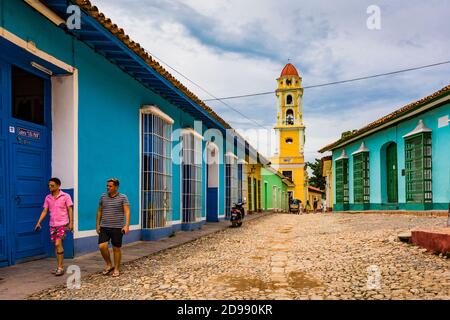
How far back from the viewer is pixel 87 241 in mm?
7125

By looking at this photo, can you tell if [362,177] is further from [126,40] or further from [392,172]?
[126,40]

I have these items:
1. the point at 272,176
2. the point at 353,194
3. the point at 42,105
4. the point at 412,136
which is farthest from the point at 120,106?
the point at 272,176

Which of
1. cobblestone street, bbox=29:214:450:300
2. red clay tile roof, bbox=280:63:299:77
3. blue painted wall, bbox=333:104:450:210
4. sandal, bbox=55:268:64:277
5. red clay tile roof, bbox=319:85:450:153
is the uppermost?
red clay tile roof, bbox=280:63:299:77

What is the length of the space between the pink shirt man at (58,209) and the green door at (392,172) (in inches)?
546

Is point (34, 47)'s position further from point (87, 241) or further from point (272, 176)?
point (272, 176)

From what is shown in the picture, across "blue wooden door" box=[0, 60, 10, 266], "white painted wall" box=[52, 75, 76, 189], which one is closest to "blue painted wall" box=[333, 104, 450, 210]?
"white painted wall" box=[52, 75, 76, 189]

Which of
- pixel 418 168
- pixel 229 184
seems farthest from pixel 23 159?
pixel 229 184

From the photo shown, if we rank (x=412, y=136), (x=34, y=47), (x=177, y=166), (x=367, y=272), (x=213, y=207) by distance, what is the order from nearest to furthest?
(x=367, y=272) < (x=34, y=47) < (x=177, y=166) < (x=412, y=136) < (x=213, y=207)

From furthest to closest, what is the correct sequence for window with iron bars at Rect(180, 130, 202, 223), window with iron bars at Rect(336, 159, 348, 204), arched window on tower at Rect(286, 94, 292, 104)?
arched window on tower at Rect(286, 94, 292, 104)
window with iron bars at Rect(336, 159, 348, 204)
window with iron bars at Rect(180, 130, 202, 223)

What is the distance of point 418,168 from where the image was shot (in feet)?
45.6

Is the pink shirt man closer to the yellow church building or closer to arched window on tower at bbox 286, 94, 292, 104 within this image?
the yellow church building

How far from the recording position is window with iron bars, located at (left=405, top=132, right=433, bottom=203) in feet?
44.0

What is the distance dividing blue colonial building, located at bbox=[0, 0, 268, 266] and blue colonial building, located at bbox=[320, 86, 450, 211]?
7.44 m

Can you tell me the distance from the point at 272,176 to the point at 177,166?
2363 cm
